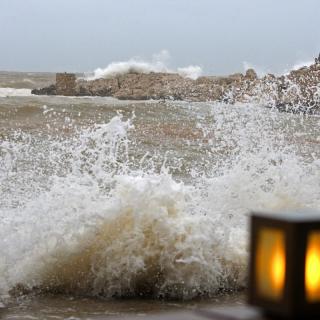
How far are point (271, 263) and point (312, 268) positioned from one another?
0.11 m

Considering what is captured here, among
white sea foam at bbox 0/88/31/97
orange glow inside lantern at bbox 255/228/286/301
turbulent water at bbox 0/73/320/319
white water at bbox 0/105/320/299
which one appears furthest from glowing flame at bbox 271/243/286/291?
white sea foam at bbox 0/88/31/97

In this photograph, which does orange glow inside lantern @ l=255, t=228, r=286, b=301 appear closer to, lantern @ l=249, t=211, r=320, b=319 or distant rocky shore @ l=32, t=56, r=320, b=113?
lantern @ l=249, t=211, r=320, b=319

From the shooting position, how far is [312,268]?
6.00ft

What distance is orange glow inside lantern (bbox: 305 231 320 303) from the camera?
181 cm

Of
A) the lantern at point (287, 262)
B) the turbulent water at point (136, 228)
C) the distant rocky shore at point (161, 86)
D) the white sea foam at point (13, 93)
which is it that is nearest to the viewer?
the lantern at point (287, 262)

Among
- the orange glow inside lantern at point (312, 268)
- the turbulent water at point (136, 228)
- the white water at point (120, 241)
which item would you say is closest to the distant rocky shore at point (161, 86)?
the turbulent water at point (136, 228)

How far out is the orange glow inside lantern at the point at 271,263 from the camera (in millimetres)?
1801

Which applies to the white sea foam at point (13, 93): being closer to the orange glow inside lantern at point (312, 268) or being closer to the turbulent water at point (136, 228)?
the turbulent water at point (136, 228)

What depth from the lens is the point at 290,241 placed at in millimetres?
1769

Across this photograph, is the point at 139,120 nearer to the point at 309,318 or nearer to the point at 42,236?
the point at 42,236

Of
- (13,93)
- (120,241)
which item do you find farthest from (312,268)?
(13,93)

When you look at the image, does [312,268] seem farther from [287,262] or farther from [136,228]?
[136,228]

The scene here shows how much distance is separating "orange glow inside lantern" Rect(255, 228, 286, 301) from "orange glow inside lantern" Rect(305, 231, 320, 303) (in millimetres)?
65

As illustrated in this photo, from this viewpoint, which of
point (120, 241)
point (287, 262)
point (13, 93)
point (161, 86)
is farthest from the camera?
point (161, 86)
